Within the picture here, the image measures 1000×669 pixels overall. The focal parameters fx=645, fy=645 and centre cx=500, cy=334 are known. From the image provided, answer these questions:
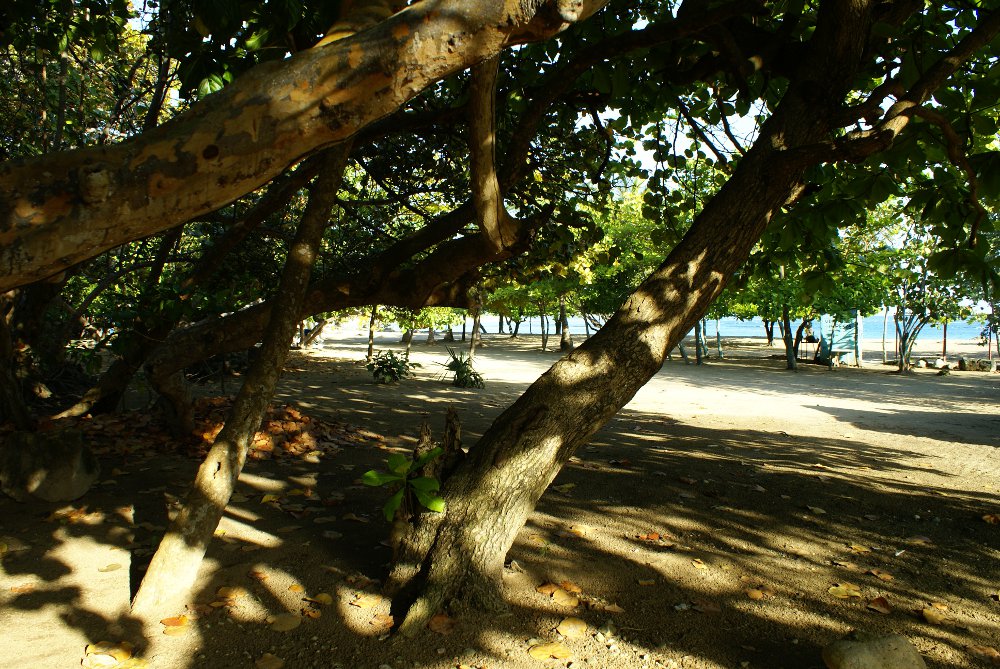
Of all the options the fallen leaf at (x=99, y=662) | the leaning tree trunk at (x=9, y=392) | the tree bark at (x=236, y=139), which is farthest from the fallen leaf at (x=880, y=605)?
the leaning tree trunk at (x=9, y=392)

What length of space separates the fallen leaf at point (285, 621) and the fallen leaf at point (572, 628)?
1144mm

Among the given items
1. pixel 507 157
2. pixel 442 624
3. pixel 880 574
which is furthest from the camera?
pixel 507 157

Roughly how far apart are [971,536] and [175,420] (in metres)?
6.09

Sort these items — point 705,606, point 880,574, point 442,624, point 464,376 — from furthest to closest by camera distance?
point 464,376
point 880,574
point 705,606
point 442,624

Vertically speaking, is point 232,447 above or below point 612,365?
below

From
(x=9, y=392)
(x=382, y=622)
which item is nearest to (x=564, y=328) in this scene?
(x=9, y=392)

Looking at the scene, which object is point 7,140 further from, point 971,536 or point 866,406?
point 866,406

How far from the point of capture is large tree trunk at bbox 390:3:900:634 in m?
2.92

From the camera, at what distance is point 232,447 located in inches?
119

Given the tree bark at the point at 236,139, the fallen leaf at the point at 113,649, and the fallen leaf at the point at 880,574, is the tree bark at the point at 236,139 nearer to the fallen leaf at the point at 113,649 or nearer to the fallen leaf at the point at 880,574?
the fallen leaf at the point at 113,649

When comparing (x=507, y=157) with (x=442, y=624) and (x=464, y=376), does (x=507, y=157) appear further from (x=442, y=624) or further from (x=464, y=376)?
(x=464, y=376)

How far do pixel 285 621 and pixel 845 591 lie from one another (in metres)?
2.63

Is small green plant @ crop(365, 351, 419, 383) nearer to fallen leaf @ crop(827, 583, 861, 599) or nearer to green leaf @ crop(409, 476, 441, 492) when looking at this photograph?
green leaf @ crop(409, 476, 441, 492)

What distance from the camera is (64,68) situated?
23.2 feet
